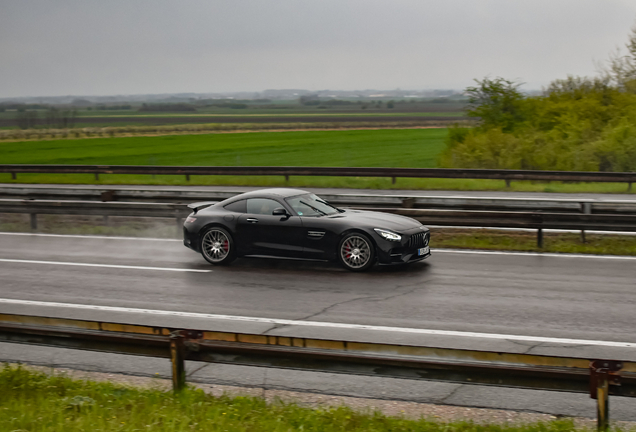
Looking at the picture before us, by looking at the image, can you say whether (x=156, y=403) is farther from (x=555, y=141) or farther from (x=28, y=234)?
(x=555, y=141)

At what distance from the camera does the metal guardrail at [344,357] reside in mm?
4141

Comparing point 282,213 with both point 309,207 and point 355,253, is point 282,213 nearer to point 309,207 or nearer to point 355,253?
point 309,207

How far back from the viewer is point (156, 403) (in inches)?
201

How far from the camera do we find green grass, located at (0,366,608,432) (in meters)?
4.62

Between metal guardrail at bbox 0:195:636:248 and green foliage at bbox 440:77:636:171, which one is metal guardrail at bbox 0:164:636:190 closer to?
green foliage at bbox 440:77:636:171

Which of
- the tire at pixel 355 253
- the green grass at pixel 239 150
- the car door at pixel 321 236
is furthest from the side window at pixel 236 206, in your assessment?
the green grass at pixel 239 150

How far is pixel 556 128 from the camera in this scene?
99.3ft

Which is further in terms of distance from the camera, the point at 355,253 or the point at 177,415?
the point at 355,253

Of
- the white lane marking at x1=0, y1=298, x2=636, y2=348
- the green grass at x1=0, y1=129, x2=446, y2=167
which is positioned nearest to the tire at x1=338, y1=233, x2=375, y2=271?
the white lane marking at x1=0, y1=298, x2=636, y2=348

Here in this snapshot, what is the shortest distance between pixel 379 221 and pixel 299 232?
1350mm

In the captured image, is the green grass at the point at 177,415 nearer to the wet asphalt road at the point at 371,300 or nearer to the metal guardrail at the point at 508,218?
the wet asphalt road at the point at 371,300

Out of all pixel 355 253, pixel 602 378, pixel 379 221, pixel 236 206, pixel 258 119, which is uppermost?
pixel 258 119

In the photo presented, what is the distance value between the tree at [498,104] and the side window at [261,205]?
895 inches

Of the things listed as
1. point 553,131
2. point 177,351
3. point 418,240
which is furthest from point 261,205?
point 553,131
